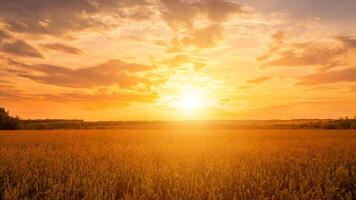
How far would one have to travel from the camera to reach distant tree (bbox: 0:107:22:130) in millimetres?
39656

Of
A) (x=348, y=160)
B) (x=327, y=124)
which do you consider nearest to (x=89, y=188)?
(x=348, y=160)

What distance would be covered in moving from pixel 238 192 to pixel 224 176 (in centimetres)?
84

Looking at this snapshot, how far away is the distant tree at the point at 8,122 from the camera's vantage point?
39.7 metres

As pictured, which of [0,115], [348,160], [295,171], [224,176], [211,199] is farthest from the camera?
[0,115]

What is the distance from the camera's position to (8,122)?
39938mm

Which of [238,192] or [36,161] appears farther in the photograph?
[36,161]

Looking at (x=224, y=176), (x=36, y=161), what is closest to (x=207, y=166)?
(x=224, y=176)

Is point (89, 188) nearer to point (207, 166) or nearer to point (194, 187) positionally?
point (194, 187)

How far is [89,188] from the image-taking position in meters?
4.73

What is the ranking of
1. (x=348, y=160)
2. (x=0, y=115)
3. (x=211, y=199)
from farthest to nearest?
1. (x=0, y=115)
2. (x=348, y=160)
3. (x=211, y=199)

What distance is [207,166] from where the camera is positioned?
263 inches

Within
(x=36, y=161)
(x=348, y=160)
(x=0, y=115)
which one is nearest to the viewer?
(x=36, y=161)

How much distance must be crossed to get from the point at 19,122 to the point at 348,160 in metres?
41.4

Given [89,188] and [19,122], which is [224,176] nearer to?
[89,188]
